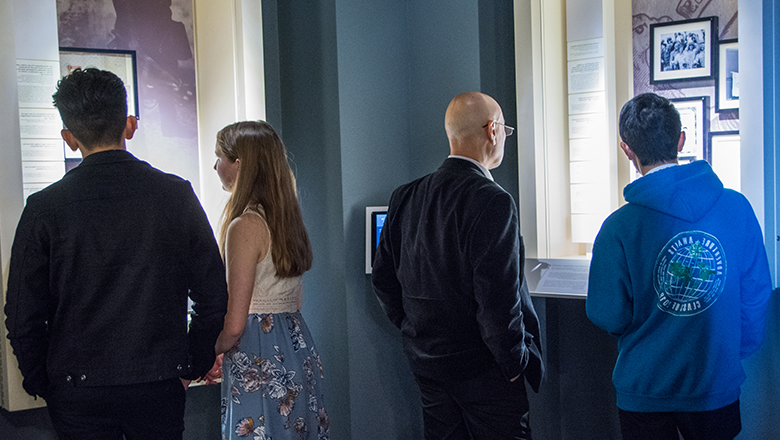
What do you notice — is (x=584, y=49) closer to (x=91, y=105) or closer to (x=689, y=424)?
(x=689, y=424)

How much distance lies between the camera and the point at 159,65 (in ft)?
8.58

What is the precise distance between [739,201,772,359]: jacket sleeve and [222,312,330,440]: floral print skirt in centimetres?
136

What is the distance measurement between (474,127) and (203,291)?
1.00m

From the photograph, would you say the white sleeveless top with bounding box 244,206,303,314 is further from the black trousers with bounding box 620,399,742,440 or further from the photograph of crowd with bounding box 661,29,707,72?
the photograph of crowd with bounding box 661,29,707,72

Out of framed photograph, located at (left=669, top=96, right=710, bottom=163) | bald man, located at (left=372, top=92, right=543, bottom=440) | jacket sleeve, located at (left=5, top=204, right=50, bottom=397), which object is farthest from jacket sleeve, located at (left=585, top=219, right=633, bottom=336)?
jacket sleeve, located at (left=5, top=204, right=50, bottom=397)

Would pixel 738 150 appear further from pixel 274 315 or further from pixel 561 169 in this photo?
pixel 274 315

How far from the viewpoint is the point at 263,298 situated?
6.25 feet

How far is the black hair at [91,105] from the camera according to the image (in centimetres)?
149

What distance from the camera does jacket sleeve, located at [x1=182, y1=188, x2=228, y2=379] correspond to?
1590 millimetres

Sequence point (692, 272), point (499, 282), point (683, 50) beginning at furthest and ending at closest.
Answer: point (683, 50) < point (499, 282) < point (692, 272)

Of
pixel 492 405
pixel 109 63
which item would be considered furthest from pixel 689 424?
pixel 109 63

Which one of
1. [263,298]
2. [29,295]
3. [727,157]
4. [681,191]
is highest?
[727,157]

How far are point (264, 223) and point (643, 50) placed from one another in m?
1.78

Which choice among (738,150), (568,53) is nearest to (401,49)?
(568,53)
